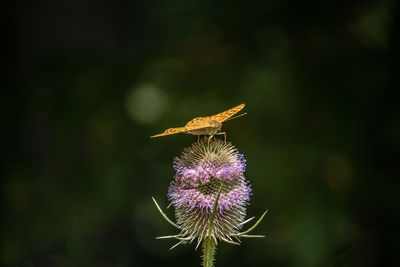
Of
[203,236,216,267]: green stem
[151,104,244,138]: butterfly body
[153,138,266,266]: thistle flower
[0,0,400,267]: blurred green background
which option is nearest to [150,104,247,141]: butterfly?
[151,104,244,138]: butterfly body

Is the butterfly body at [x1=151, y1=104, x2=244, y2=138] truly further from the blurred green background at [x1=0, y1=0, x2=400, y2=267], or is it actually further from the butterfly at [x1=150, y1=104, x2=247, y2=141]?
the blurred green background at [x1=0, y1=0, x2=400, y2=267]

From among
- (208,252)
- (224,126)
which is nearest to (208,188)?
(208,252)

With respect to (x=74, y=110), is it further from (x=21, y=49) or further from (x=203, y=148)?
(x=203, y=148)

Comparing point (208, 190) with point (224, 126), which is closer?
point (208, 190)

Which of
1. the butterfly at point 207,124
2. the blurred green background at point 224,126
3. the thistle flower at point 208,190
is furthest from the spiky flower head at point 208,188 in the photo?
the blurred green background at point 224,126

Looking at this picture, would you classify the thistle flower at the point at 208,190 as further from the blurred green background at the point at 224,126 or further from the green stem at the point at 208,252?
the blurred green background at the point at 224,126

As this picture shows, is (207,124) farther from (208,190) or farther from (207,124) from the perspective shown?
(208,190)
